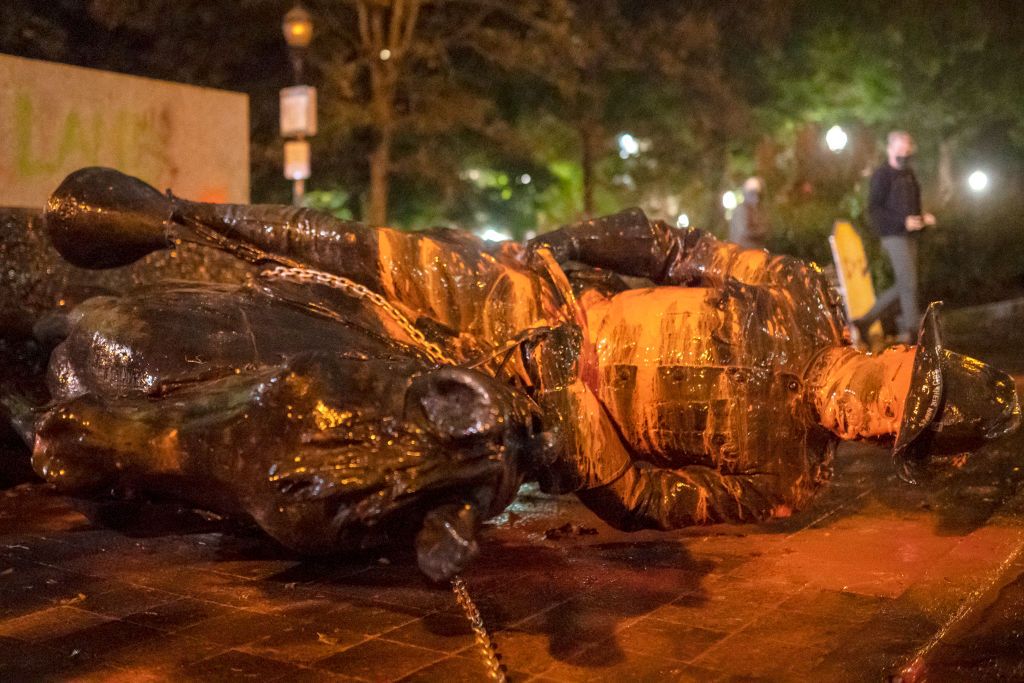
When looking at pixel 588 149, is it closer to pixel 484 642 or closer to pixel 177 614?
pixel 177 614

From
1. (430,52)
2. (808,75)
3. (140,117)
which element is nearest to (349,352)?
(140,117)

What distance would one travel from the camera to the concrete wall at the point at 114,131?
722cm

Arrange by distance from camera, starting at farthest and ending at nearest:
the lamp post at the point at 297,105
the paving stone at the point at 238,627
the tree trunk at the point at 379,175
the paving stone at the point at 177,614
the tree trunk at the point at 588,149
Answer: the tree trunk at the point at 588,149 → the tree trunk at the point at 379,175 → the lamp post at the point at 297,105 → the paving stone at the point at 177,614 → the paving stone at the point at 238,627

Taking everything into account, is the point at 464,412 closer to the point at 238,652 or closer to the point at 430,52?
the point at 238,652

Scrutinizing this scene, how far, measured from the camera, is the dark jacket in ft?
36.9

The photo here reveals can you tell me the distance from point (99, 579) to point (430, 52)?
17580 millimetres

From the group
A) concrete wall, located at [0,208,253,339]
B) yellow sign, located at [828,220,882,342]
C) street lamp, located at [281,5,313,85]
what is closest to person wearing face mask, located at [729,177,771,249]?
yellow sign, located at [828,220,882,342]

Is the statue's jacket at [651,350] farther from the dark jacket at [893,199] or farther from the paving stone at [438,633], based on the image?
the dark jacket at [893,199]

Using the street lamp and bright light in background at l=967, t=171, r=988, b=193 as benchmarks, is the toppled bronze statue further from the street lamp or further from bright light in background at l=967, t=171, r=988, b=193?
bright light in background at l=967, t=171, r=988, b=193

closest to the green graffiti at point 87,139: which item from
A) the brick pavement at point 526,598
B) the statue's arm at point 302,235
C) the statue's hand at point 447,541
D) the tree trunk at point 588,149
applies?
the brick pavement at point 526,598

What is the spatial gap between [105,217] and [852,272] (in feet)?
29.8

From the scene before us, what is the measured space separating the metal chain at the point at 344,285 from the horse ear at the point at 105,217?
0.43 metres

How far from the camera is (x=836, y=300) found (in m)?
4.75

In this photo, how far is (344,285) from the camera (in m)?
4.45
